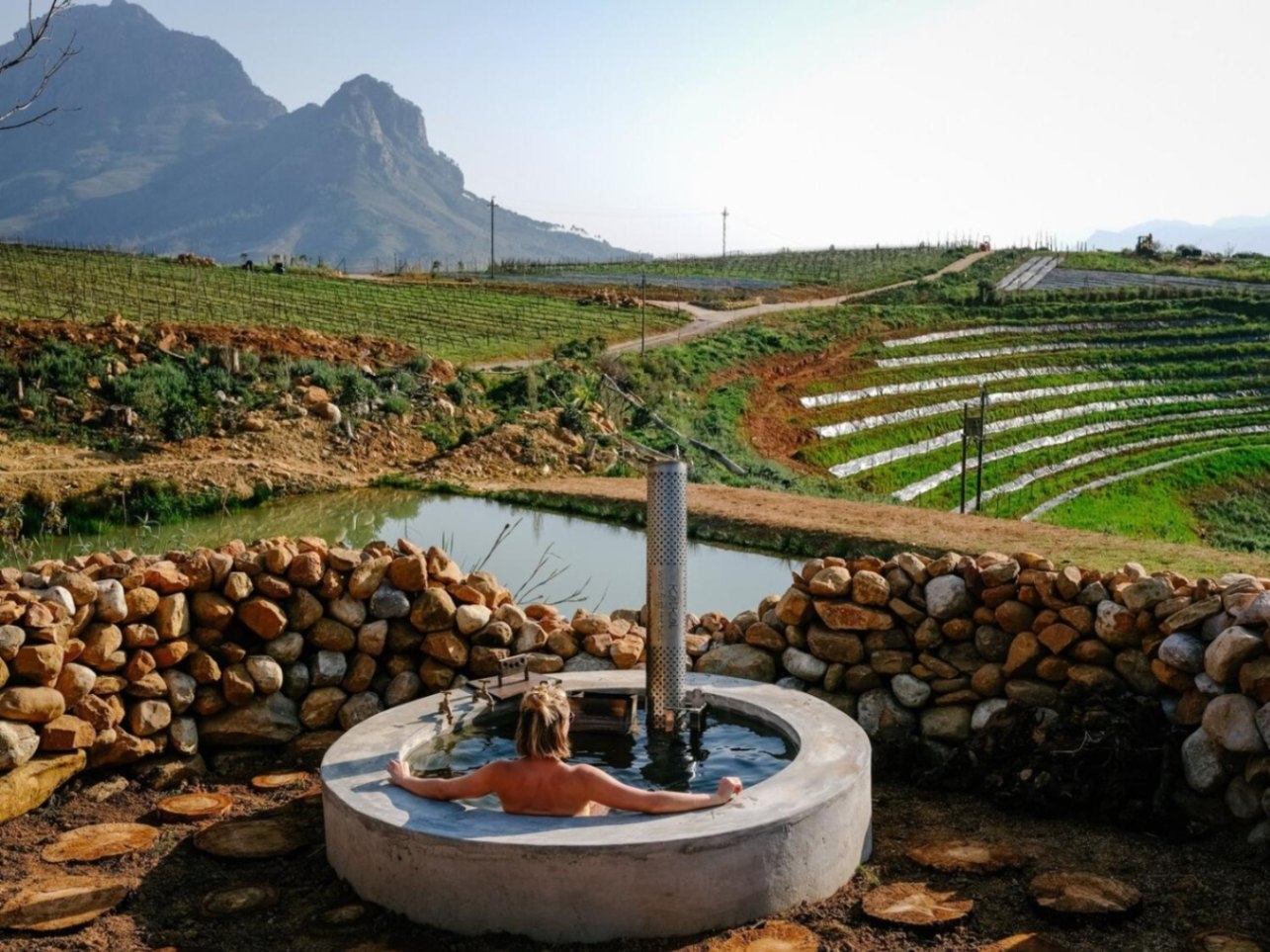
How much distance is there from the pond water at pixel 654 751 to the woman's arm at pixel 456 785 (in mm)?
607

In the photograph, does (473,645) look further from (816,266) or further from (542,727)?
(816,266)

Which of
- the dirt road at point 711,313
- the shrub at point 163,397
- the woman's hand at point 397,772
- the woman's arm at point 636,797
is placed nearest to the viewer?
the woman's arm at point 636,797

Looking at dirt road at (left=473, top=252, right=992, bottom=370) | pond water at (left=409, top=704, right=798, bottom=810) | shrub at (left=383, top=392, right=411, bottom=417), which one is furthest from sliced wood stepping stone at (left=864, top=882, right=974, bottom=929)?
dirt road at (left=473, top=252, right=992, bottom=370)

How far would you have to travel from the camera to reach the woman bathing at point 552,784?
512cm

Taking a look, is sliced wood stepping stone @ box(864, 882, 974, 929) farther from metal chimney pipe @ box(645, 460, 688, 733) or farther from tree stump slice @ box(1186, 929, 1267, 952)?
metal chimney pipe @ box(645, 460, 688, 733)

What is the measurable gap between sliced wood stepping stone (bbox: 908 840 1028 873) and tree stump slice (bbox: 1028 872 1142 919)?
7.8 inches

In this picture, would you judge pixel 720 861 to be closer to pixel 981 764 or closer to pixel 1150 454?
pixel 981 764

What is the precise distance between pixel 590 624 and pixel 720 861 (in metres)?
2.90

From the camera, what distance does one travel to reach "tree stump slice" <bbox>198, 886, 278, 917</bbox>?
204 inches

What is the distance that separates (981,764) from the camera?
21.6 feet

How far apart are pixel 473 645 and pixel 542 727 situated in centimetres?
230

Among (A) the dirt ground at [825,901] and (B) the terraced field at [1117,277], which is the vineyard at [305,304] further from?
(A) the dirt ground at [825,901]

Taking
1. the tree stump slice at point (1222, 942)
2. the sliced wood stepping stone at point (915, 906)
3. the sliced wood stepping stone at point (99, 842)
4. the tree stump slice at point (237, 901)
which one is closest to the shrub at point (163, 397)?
the sliced wood stepping stone at point (99, 842)

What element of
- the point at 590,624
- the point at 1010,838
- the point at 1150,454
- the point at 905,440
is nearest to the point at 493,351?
the point at 905,440
